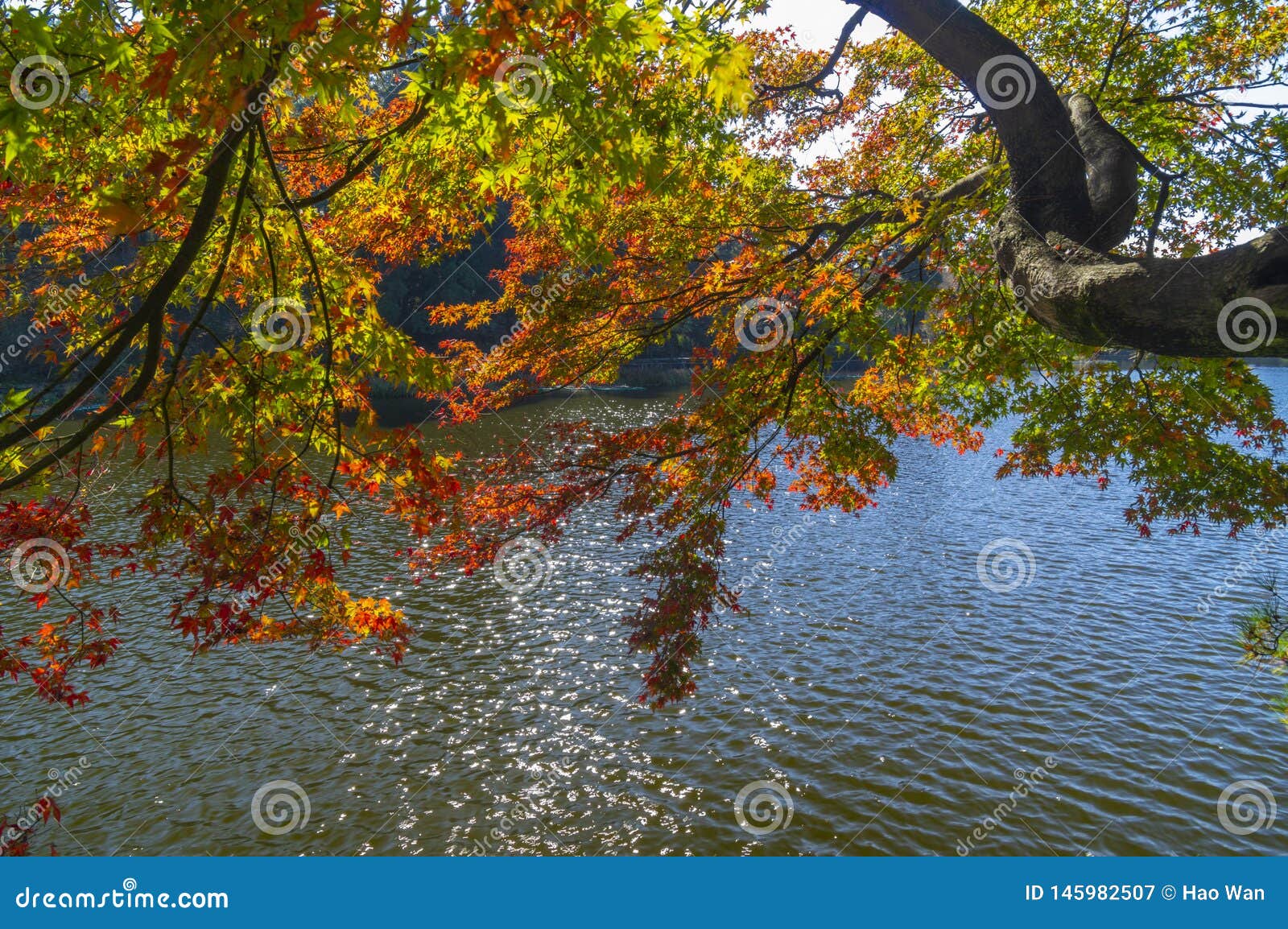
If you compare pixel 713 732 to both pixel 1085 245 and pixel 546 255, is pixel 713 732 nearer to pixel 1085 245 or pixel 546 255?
pixel 546 255

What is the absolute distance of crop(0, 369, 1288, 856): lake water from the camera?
8.28m

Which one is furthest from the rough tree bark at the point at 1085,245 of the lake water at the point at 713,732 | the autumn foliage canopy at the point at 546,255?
the lake water at the point at 713,732

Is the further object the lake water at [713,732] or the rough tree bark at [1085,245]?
the lake water at [713,732]

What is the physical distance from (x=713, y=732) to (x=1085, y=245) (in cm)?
761

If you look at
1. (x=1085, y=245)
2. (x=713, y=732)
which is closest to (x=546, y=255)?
(x=1085, y=245)

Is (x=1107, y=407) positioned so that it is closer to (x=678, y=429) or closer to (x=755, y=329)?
(x=755, y=329)

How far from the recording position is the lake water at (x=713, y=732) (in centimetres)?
828

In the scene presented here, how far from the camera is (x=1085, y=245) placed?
4.88 metres

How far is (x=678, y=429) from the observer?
Answer: 22.7ft

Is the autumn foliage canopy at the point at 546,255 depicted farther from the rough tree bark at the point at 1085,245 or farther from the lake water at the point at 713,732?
the lake water at the point at 713,732

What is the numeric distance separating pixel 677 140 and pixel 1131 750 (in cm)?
963

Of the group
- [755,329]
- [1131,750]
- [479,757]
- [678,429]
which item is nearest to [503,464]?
[678,429]

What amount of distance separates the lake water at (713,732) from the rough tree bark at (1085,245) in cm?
640

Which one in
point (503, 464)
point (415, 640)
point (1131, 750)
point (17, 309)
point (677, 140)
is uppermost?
point (677, 140)
